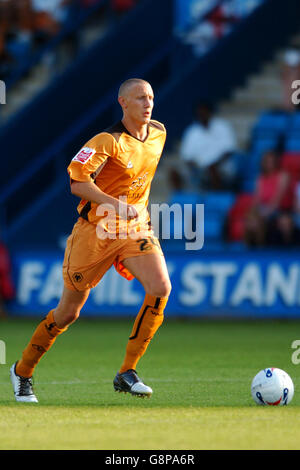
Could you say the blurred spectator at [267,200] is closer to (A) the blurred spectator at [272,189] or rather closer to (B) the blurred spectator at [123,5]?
(A) the blurred spectator at [272,189]

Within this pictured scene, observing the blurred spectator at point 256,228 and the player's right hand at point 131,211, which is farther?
the blurred spectator at point 256,228

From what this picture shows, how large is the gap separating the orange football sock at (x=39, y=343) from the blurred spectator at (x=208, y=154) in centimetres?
881

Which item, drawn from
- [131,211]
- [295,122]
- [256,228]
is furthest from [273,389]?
[295,122]

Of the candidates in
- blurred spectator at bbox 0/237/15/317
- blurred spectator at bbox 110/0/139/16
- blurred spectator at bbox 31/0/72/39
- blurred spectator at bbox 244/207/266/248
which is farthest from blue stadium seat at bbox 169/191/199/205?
blurred spectator at bbox 31/0/72/39

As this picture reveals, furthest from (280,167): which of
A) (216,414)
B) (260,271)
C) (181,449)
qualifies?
(181,449)

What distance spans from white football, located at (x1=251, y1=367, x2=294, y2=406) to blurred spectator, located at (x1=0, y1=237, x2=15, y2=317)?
27.8 ft

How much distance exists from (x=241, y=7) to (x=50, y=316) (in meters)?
12.4

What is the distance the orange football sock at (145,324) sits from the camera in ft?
25.3

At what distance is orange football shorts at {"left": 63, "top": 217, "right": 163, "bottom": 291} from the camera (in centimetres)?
773

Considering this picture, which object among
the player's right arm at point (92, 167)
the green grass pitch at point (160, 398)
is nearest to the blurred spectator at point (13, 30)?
the green grass pitch at point (160, 398)

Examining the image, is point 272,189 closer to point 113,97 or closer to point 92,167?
point 113,97

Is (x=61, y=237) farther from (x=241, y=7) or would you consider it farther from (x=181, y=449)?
(x=181, y=449)

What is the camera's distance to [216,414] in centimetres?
690
